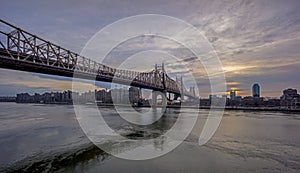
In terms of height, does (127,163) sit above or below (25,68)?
below

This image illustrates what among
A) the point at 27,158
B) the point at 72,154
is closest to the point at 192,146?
the point at 72,154

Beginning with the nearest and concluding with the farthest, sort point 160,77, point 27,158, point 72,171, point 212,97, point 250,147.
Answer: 1. point 72,171
2. point 27,158
3. point 250,147
4. point 160,77
5. point 212,97

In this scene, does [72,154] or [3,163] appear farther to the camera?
[72,154]

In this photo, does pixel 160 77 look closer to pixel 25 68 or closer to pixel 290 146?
pixel 25 68

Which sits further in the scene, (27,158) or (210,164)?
(27,158)

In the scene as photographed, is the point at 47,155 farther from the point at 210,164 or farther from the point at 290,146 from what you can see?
the point at 290,146

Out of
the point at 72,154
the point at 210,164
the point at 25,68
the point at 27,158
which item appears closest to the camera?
the point at 210,164

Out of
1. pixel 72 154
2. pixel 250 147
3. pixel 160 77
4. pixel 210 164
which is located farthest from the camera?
pixel 160 77

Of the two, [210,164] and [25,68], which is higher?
[25,68]

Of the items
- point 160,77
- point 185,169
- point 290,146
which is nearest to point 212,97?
point 160,77
